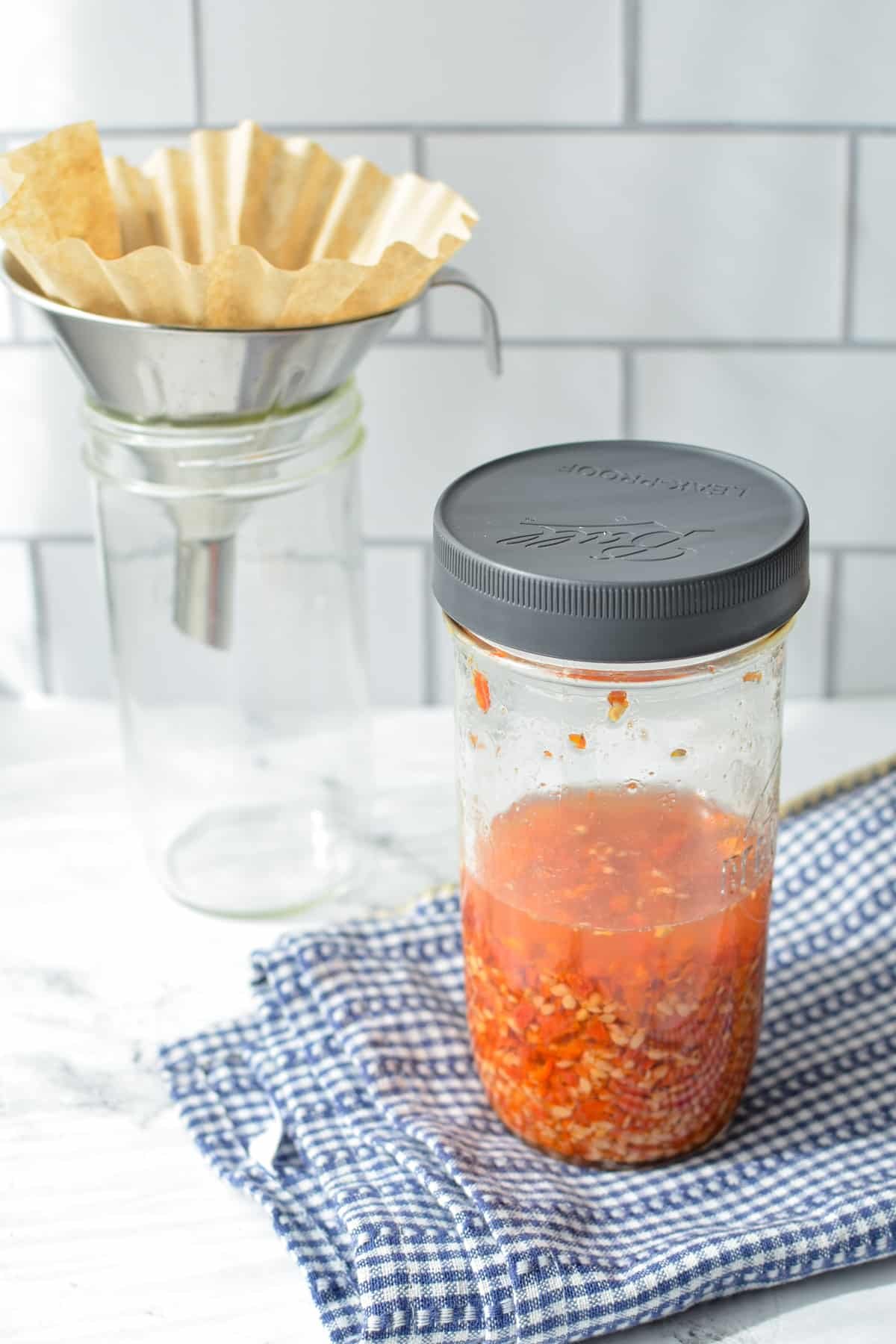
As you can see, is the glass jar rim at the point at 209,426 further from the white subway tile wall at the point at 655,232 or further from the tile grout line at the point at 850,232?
the tile grout line at the point at 850,232

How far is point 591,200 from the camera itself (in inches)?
35.6

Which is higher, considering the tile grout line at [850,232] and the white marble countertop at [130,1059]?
the tile grout line at [850,232]

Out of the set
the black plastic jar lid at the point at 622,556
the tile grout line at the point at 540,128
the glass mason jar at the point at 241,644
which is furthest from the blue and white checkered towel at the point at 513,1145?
the tile grout line at the point at 540,128

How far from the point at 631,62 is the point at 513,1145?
1.94 feet

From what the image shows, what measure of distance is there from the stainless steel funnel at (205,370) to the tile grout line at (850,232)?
0.25 m

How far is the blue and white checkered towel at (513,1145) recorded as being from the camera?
0.58 m

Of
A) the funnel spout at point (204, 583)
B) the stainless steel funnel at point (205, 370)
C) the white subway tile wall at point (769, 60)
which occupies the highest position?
the white subway tile wall at point (769, 60)

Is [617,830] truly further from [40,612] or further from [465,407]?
[40,612]

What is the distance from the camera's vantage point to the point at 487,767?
653mm

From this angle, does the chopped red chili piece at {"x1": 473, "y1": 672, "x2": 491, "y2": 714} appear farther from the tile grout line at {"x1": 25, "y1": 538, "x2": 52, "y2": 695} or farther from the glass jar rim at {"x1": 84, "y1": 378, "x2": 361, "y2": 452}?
the tile grout line at {"x1": 25, "y1": 538, "x2": 52, "y2": 695}

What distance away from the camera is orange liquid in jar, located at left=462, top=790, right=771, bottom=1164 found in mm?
623

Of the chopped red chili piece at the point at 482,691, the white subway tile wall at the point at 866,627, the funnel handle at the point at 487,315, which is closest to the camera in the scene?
the chopped red chili piece at the point at 482,691

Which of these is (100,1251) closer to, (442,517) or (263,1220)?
(263,1220)

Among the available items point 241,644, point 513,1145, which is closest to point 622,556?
point 513,1145
